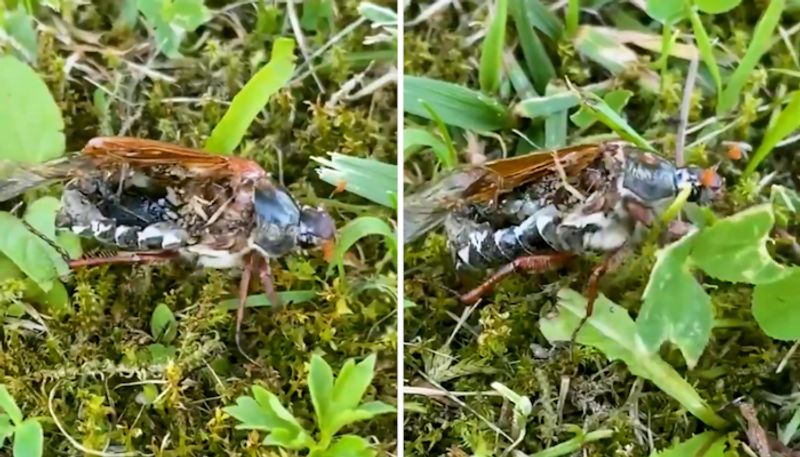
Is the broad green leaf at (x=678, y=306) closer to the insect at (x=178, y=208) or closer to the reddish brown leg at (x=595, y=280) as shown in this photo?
the reddish brown leg at (x=595, y=280)

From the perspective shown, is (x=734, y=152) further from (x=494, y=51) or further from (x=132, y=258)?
(x=132, y=258)

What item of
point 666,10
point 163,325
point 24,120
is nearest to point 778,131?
point 666,10

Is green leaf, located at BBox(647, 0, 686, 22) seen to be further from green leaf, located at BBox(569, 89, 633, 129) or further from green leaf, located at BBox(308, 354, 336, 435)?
green leaf, located at BBox(308, 354, 336, 435)

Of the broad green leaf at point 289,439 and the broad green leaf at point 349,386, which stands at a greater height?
the broad green leaf at point 349,386

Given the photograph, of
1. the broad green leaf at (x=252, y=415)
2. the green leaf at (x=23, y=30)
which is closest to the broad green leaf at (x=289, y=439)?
the broad green leaf at (x=252, y=415)

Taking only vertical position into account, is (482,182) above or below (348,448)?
above

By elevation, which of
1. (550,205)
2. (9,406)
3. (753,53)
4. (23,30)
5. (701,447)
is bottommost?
(701,447)

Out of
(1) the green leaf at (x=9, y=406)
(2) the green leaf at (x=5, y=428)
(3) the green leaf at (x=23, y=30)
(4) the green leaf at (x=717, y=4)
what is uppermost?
(3) the green leaf at (x=23, y=30)
